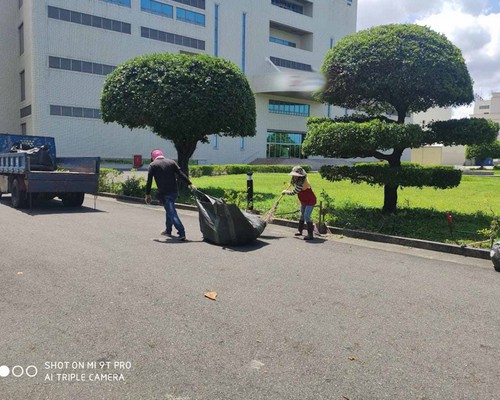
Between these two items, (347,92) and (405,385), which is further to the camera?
(347,92)

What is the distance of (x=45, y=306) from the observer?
4289 millimetres

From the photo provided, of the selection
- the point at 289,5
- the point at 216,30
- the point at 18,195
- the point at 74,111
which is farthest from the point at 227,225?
the point at 289,5

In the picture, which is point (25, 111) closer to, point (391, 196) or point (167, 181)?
point (167, 181)

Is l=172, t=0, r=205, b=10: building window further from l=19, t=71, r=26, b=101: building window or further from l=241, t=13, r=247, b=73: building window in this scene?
l=19, t=71, r=26, b=101: building window

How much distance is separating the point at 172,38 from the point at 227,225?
38923 mm

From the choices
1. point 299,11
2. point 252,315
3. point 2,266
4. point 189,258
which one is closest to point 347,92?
point 189,258

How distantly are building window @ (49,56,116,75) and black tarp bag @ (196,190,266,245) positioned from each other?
34006mm

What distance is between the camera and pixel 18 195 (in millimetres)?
11719

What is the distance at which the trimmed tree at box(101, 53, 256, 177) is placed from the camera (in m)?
14.1

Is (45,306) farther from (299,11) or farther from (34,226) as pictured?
(299,11)

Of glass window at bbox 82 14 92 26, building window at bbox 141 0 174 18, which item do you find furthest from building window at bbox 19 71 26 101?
building window at bbox 141 0 174 18

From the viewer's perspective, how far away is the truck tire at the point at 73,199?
40.3ft

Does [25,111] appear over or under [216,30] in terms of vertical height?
Answer: under

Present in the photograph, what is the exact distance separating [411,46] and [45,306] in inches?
310
